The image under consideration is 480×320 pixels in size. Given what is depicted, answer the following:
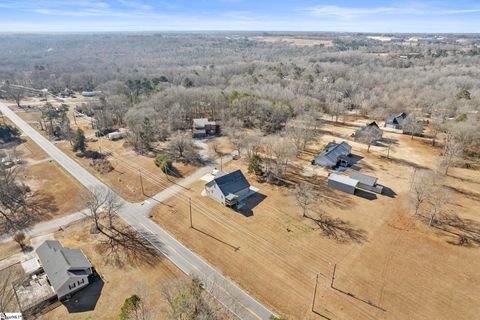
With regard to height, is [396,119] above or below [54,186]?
above

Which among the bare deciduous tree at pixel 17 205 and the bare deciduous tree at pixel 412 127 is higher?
the bare deciduous tree at pixel 412 127

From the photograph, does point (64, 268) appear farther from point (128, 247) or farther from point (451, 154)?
point (451, 154)

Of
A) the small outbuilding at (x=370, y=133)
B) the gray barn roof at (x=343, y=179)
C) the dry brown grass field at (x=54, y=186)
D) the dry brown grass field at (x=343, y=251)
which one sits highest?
the small outbuilding at (x=370, y=133)

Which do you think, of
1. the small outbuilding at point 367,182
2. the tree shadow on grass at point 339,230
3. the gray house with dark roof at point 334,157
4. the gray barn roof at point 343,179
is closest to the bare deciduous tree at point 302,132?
the gray house with dark roof at point 334,157

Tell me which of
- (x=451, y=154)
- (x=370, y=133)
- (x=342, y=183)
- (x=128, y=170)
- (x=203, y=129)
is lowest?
(x=128, y=170)

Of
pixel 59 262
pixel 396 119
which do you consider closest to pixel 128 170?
pixel 59 262

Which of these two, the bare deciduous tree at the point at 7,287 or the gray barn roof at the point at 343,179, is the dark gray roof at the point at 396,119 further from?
the bare deciduous tree at the point at 7,287
